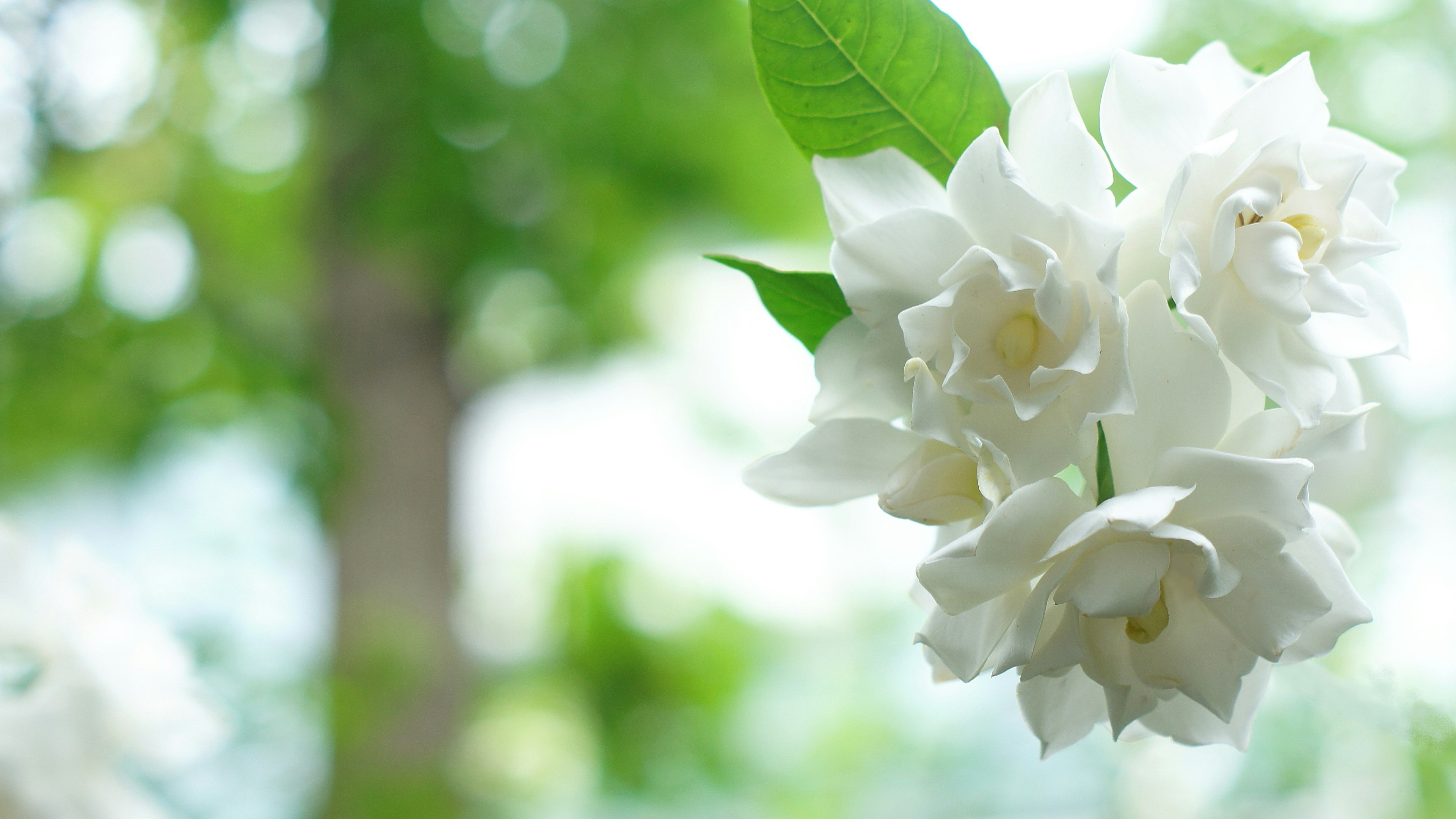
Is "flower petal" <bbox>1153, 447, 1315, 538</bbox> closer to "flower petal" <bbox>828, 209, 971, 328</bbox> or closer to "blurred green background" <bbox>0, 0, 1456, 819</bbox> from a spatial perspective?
"flower petal" <bbox>828, 209, 971, 328</bbox>

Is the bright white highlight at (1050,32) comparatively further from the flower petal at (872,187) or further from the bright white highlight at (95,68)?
the bright white highlight at (95,68)

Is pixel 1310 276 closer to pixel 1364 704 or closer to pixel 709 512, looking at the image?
pixel 1364 704

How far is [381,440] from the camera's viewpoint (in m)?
1.11

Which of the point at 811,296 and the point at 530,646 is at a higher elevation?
the point at 811,296

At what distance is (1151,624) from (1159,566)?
2 centimetres

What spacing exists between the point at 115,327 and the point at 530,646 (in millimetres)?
695

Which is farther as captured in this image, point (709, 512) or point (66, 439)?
point (709, 512)

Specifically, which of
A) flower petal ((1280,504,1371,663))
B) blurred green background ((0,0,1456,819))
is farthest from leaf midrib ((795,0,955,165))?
blurred green background ((0,0,1456,819))

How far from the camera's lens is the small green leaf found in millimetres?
177

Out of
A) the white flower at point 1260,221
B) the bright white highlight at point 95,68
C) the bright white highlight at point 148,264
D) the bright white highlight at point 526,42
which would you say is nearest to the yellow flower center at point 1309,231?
the white flower at point 1260,221

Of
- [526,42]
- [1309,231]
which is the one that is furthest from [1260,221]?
[526,42]

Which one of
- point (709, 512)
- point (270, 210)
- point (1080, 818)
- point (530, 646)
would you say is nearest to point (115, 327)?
point (270, 210)

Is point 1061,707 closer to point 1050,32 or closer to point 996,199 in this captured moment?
point 996,199

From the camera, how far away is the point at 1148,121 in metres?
0.18
